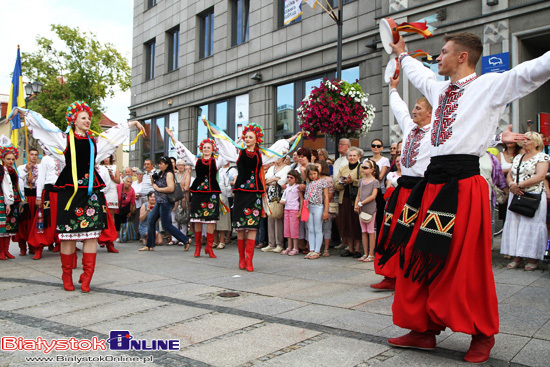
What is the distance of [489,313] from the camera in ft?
10.6

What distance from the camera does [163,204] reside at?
33.6 ft

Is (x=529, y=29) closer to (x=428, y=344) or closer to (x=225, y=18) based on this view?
(x=428, y=344)

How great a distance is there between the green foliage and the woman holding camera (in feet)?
78.9

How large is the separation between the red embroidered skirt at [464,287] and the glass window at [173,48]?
831 inches

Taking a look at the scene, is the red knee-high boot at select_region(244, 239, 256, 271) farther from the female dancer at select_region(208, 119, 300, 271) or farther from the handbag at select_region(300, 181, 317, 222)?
the handbag at select_region(300, 181, 317, 222)

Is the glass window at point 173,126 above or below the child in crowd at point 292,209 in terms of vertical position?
above

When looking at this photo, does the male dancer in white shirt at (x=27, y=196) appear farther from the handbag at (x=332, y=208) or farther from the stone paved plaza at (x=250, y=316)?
the handbag at (x=332, y=208)

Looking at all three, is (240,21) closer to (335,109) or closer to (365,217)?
(335,109)

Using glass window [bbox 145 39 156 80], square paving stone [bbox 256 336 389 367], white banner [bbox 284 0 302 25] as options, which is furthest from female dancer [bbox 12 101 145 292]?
glass window [bbox 145 39 156 80]

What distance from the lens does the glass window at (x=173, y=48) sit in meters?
22.9

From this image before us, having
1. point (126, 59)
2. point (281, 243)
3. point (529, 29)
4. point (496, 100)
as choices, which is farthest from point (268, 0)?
point (126, 59)

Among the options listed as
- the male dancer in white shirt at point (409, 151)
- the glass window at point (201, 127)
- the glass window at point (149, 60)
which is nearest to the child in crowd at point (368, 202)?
the male dancer in white shirt at point (409, 151)

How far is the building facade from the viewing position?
11.0m

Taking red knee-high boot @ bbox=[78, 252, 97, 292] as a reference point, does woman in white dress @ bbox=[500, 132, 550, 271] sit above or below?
above
